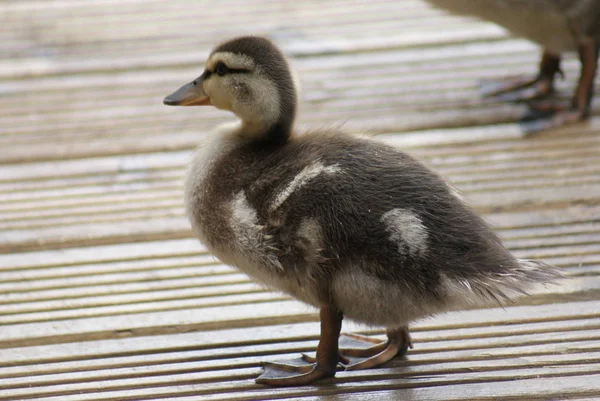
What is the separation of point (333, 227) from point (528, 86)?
226 cm

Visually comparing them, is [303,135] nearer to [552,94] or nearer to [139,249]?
[139,249]

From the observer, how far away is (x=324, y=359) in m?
2.53

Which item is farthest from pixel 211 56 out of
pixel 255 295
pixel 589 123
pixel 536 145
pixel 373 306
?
pixel 589 123

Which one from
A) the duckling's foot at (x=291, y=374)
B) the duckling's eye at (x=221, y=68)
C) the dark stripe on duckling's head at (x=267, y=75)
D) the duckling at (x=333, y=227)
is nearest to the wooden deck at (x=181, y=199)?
the duckling's foot at (x=291, y=374)

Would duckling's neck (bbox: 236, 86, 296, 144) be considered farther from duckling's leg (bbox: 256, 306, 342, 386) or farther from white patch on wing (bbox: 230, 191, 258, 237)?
duckling's leg (bbox: 256, 306, 342, 386)

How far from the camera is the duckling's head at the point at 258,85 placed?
108 inches

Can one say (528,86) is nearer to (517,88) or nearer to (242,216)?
(517,88)

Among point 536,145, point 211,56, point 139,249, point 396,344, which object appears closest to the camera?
point 396,344

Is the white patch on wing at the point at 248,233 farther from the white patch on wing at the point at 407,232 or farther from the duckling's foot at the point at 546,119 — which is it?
the duckling's foot at the point at 546,119

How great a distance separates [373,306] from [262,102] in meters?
0.67

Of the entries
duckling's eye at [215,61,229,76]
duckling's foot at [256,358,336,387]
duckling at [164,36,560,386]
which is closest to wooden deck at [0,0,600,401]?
duckling's foot at [256,358,336,387]

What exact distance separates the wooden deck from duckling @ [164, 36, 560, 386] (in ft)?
0.63

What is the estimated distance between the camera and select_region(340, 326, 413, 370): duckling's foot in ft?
8.52

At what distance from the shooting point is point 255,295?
2.97 meters
